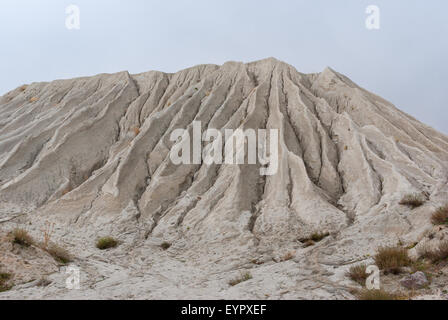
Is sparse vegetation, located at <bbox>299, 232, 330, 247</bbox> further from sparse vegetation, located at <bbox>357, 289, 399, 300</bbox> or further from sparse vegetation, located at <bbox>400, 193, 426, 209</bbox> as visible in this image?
sparse vegetation, located at <bbox>357, 289, 399, 300</bbox>

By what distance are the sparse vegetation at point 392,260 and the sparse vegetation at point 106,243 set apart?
867cm

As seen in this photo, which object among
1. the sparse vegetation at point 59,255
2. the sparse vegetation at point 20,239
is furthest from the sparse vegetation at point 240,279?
the sparse vegetation at point 20,239

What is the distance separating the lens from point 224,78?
24172 millimetres

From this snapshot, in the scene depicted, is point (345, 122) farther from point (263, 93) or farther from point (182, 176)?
point (182, 176)

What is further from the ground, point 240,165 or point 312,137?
point 312,137

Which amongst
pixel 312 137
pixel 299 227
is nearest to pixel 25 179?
pixel 299 227

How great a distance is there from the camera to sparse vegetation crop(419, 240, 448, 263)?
21.6ft

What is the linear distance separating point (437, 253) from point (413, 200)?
4.14m

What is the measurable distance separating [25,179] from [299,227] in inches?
519

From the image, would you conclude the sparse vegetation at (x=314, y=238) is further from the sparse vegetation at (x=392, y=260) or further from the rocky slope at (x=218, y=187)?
the sparse vegetation at (x=392, y=260)
